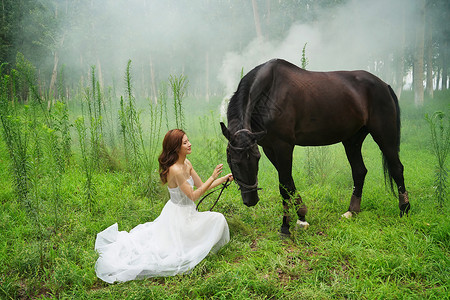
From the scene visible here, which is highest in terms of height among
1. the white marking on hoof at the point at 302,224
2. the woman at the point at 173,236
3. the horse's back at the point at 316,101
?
the horse's back at the point at 316,101

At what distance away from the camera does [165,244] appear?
10.0 feet

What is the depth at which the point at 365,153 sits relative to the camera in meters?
8.27

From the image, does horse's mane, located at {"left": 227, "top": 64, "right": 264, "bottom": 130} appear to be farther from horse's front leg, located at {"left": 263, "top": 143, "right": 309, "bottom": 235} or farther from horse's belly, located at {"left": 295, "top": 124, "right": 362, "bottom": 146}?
horse's belly, located at {"left": 295, "top": 124, "right": 362, "bottom": 146}

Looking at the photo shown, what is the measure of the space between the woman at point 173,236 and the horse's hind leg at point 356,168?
2.04 m

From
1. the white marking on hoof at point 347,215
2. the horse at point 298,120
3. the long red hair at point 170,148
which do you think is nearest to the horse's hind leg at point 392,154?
the horse at point 298,120

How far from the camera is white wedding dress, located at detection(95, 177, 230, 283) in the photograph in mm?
2811

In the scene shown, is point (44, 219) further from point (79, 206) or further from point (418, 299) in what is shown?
point (418, 299)

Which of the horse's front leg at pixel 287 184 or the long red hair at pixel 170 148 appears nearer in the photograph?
the long red hair at pixel 170 148

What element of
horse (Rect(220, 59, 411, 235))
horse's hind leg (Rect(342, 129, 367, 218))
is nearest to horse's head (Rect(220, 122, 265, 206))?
horse (Rect(220, 59, 411, 235))

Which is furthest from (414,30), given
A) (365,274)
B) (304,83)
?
(365,274)

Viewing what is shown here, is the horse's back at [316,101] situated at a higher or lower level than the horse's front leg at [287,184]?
higher

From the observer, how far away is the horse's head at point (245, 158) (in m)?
2.86

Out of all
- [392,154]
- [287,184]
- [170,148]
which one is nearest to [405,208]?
[392,154]

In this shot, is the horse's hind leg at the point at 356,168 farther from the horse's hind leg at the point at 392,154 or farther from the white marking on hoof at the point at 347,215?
the horse's hind leg at the point at 392,154
